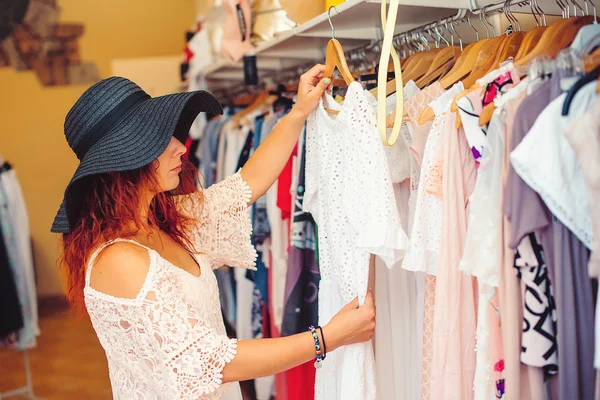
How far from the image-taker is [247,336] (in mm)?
2867

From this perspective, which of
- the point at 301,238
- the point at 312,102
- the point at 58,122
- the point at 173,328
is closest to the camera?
the point at 173,328

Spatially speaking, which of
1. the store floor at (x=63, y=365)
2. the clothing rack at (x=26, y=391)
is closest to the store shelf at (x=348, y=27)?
the store floor at (x=63, y=365)

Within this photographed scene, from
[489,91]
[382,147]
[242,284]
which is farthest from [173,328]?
[242,284]

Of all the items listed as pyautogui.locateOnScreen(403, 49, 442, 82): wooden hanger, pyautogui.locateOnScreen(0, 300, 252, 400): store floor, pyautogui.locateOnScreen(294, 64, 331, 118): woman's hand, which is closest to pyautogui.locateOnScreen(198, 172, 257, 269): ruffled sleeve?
pyautogui.locateOnScreen(294, 64, 331, 118): woman's hand

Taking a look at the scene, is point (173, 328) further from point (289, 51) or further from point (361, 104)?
point (289, 51)

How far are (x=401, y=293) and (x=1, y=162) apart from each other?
9.12 feet

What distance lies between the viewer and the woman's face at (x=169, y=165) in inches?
55.3

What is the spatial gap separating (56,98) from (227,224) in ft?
14.6

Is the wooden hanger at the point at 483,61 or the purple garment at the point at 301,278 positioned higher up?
the wooden hanger at the point at 483,61

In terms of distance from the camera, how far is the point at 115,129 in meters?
1.38

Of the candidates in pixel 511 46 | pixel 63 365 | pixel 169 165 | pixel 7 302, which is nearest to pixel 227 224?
pixel 169 165

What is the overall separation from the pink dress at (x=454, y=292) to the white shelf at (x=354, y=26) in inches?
15.9

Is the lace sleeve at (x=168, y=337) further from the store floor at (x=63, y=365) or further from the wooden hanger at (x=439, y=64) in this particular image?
the store floor at (x=63, y=365)

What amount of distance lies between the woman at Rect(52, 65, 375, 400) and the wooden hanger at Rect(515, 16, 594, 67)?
533mm
